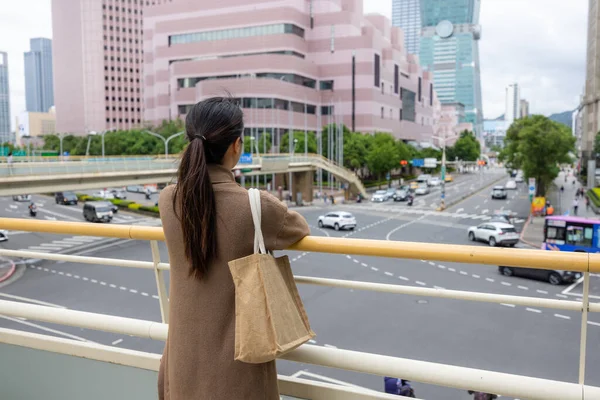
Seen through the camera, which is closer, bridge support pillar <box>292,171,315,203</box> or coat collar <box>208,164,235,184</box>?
coat collar <box>208,164,235,184</box>

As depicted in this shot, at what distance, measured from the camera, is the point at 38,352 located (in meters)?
2.84

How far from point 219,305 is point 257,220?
293 millimetres

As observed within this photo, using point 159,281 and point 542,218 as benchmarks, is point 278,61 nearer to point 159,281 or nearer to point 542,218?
point 542,218

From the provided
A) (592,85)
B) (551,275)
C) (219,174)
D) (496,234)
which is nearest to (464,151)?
(592,85)

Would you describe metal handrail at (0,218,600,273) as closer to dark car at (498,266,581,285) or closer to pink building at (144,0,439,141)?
dark car at (498,266,581,285)

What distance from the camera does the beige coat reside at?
1.70m

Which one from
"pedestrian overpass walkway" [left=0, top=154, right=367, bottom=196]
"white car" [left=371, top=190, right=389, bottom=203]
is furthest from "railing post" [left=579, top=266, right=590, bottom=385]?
"white car" [left=371, top=190, right=389, bottom=203]

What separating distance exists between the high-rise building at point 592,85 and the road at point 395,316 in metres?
56.3

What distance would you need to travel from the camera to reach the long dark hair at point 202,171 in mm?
1698

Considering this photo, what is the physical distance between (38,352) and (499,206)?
4651 centimetres

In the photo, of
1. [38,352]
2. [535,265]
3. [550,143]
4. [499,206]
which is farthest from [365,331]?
[499,206]

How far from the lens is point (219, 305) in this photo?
67.8 inches

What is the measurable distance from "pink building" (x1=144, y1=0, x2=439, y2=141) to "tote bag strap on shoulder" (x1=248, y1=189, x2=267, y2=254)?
214 ft

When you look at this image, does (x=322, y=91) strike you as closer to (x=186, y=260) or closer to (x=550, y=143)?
(x=550, y=143)
